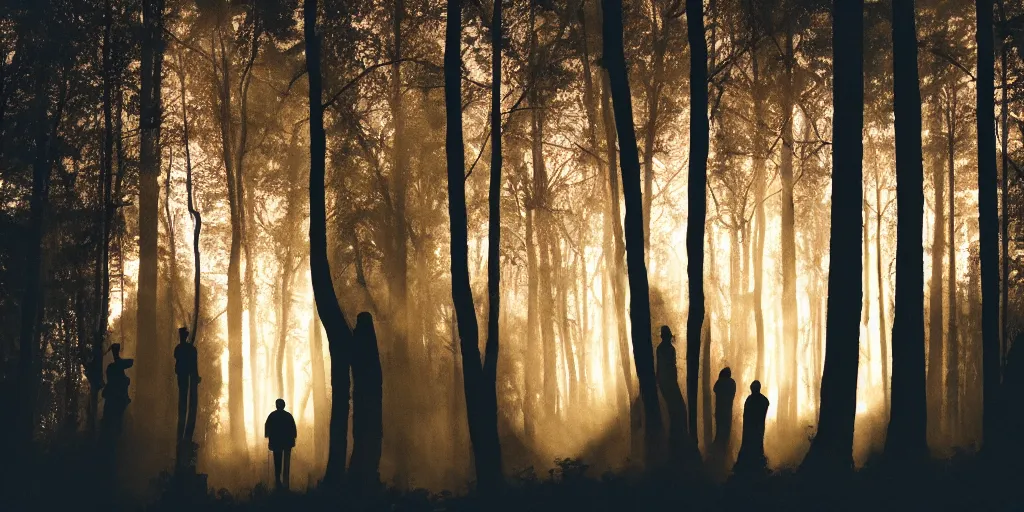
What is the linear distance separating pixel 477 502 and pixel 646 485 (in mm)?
A: 2413

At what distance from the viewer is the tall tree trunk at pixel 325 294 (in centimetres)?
1680

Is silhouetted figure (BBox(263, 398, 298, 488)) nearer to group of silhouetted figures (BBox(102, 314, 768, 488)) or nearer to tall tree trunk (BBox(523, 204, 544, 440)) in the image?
Answer: group of silhouetted figures (BBox(102, 314, 768, 488))

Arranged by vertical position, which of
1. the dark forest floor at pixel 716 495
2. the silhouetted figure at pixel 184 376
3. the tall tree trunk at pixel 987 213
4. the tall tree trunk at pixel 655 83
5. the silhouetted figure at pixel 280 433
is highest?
the tall tree trunk at pixel 655 83

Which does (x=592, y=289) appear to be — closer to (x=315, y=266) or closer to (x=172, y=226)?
(x=172, y=226)

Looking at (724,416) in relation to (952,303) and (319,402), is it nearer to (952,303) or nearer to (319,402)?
(952,303)

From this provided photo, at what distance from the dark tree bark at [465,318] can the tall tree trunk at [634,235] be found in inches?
95.9

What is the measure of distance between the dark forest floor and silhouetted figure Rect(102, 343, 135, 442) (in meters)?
2.81

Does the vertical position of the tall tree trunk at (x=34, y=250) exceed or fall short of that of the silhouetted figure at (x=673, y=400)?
it exceeds it

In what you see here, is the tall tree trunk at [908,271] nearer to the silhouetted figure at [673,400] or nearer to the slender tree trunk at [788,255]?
the silhouetted figure at [673,400]

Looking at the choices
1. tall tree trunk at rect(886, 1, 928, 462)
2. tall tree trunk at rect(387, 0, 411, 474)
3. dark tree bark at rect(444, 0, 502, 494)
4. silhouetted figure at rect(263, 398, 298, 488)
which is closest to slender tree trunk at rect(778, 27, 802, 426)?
tall tree trunk at rect(886, 1, 928, 462)

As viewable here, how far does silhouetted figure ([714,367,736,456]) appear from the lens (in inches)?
709

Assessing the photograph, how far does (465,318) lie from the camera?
1681 cm

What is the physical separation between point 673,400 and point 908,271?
428 cm

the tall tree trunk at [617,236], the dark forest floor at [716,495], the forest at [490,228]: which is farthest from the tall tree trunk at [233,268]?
the dark forest floor at [716,495]
